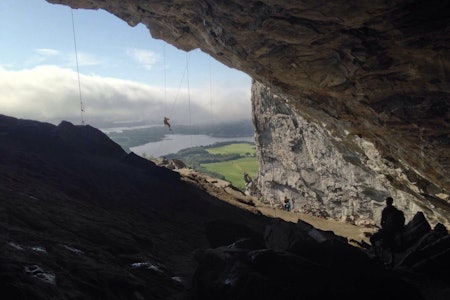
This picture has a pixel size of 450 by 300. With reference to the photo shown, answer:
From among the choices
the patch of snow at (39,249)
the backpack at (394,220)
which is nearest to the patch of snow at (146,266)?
the patch of snow at (39,249)

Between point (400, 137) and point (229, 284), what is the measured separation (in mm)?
12995

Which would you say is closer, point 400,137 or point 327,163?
point 400,137

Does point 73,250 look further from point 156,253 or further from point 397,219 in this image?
point 397,219

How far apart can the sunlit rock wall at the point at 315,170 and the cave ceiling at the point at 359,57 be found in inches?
267

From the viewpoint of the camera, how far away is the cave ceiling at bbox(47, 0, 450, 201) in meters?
13.9

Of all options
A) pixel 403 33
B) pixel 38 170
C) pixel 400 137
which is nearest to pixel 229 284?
pixel 403 33

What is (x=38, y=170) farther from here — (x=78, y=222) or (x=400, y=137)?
(x=400, y=137)

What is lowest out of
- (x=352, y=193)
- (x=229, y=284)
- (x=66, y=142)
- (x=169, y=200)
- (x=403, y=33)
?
(x=352, y=193)

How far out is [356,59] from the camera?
1667 centimetres

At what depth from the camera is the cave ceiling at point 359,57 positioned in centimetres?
1391

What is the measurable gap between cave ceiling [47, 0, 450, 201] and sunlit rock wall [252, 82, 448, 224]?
6770 millimetres

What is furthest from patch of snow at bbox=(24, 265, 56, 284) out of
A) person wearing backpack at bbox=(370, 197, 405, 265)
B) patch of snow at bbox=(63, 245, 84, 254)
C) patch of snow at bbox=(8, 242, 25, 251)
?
person wearing backpack at bbox=(370, 197, 405, 265)

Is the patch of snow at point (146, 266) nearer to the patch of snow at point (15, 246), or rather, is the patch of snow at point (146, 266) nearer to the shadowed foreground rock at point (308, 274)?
the shadowed foreground rock at point (308, 274)

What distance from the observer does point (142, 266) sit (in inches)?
629
